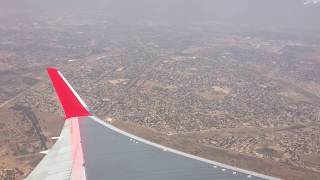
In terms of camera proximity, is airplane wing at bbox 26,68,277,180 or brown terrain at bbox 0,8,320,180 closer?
airplane wing at bbox 26,68,277,180

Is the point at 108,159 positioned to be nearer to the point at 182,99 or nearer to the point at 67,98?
the point at 67,98

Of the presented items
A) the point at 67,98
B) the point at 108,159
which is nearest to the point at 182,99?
the point at 67,98

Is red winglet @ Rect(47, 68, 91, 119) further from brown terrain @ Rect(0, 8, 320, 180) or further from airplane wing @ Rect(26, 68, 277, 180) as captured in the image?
brown terrain @ Rect(0, 8, 320, 180)

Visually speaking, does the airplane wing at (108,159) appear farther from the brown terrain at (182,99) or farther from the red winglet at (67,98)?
the brown terrain at (182,99)

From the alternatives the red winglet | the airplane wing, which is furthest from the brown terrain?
the airplane wing

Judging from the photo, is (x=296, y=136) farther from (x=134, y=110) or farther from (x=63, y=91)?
(x=63, y=91)
